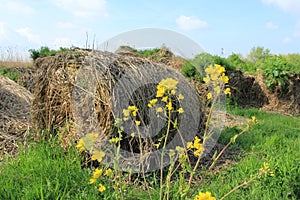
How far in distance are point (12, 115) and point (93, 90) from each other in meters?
2.47

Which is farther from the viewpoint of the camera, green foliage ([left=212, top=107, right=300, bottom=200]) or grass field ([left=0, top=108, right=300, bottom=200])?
green foliage ([left=212, top=107, right=300, bottom=200])

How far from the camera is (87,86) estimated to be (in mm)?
3492

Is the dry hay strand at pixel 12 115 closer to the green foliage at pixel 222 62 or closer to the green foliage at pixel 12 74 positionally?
the green foliage at pixel 12 74

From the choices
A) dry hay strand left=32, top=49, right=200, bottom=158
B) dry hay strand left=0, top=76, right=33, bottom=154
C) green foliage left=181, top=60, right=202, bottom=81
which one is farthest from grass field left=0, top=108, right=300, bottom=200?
green foliage left=181, top=60, right=202, bottom=81

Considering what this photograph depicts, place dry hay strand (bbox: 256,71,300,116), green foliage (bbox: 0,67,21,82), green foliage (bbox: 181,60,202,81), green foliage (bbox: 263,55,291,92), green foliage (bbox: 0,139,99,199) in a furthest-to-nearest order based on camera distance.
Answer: dry hay strand (bbox: 256,71,300,116) < green foliage (bbox: 263,55,291,92) < green foliage (bbox: 0,67,21,82) < green foliage (bbox: 181,60,202,81) < green foliage (bbox: 0,139,99,199)

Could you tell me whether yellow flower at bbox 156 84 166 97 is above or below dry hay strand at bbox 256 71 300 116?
above

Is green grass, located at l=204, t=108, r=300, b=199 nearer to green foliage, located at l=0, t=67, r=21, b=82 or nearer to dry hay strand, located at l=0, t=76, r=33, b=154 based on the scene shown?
dry hay strand, located at l=0, t=76, r=33, b=154

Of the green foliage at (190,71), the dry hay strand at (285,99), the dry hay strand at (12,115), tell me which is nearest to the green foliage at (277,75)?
the dry hay strand at (285,99)

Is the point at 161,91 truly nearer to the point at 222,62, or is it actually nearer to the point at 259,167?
the point at 259,167

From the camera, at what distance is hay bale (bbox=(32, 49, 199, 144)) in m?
3.41

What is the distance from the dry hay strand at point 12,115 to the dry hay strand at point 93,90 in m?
0.69

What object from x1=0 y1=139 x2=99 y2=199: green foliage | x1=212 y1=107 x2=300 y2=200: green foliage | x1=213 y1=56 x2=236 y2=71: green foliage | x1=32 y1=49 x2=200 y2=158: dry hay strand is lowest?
x1=212 y1=107 x2=300 y2=200: green foliage

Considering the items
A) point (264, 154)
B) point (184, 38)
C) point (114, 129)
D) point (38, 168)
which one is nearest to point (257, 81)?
point (264, 154)

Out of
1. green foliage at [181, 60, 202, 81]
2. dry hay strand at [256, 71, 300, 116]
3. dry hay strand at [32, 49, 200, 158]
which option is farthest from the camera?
dry hay strand at [256, 71, 300, 116]
